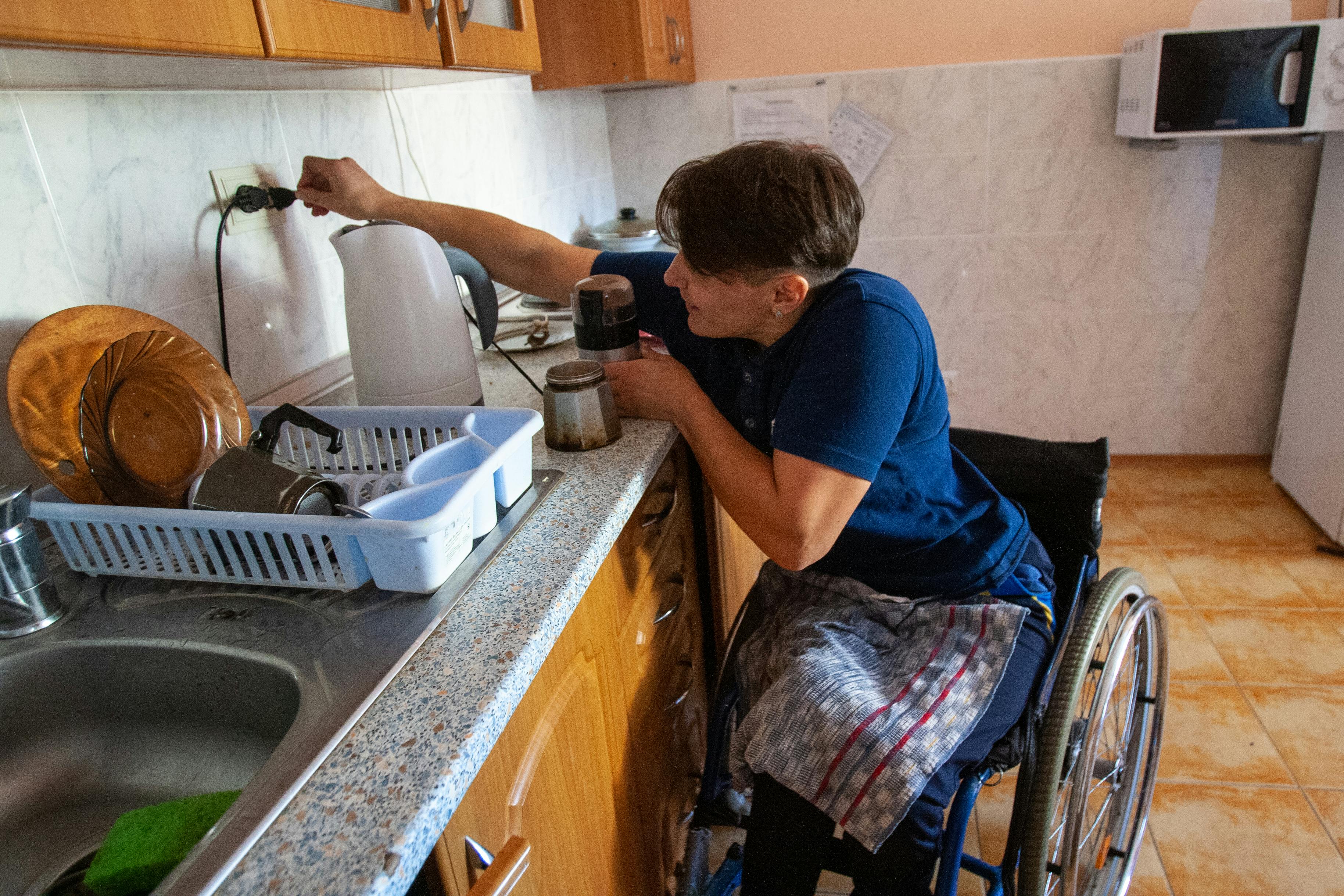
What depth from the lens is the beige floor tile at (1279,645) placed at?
195 cm

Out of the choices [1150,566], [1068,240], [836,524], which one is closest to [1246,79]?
[1068,240]

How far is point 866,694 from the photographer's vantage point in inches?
40.0

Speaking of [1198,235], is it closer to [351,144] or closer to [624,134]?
[624,134]

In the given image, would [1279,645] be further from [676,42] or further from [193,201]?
[193,201]

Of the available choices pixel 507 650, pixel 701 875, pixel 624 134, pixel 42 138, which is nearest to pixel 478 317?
pixel 42 138

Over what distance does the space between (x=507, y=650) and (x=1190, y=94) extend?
247 cm

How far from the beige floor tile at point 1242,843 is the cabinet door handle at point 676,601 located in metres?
1.00

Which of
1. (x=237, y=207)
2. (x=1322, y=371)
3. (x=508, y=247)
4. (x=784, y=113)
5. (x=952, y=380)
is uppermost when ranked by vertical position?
(x=784, y=113)

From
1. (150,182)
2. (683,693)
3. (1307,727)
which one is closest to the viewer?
(150,182)

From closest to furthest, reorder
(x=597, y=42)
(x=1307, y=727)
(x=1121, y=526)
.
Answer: (x=1307, y=727)
(x=597, y=42)
(x=1121, y=526)

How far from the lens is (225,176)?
4.07 feet

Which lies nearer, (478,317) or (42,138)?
(42,138)

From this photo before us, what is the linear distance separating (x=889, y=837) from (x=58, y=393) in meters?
1.03

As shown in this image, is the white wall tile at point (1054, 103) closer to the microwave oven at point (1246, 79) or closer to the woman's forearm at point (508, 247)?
the microwave oven at point (1246, 79)
